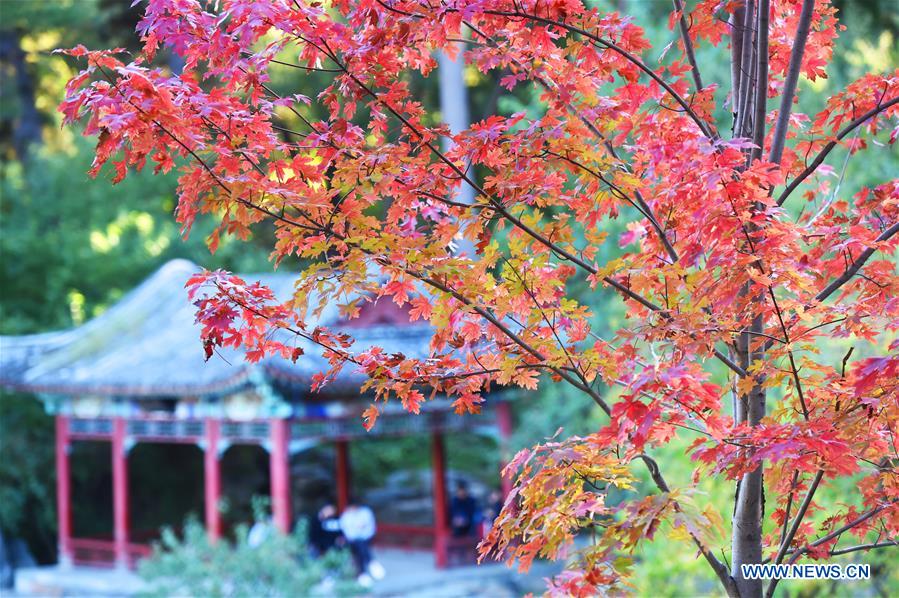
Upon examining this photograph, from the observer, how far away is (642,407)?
7.88 feet

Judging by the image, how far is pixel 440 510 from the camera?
40.8 ft

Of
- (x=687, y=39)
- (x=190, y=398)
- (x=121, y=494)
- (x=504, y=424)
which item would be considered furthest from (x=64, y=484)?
(x=687, y=39)

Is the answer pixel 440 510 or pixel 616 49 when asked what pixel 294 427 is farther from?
pixel 616 49

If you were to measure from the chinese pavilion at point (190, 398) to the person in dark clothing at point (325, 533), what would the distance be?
453 millimetres

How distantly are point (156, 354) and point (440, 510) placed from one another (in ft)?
13.0

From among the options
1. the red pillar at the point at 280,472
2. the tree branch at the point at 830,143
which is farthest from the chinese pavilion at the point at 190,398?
the tree branch at the point at 830,143

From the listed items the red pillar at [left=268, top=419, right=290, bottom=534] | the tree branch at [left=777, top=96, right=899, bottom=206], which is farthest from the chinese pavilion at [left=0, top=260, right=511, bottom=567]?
the tree branch at [left=777, top=96, right=899, bottom=206]

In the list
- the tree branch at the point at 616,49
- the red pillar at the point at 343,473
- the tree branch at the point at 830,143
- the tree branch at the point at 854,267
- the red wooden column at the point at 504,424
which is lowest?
the red pillar at the point at 343,473

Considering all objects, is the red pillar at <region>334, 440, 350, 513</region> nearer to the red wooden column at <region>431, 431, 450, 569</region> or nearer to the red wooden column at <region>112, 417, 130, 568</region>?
the red wooden column at <region>431, 431, 450, 569</region>

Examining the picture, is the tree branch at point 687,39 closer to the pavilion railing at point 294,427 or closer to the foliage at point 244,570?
the foliage at point 244,570

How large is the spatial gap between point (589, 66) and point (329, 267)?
1.02 metres

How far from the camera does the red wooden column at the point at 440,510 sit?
11977 mm

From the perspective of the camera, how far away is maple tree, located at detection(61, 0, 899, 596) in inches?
101

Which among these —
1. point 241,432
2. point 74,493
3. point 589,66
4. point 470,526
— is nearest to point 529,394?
point 470,526
